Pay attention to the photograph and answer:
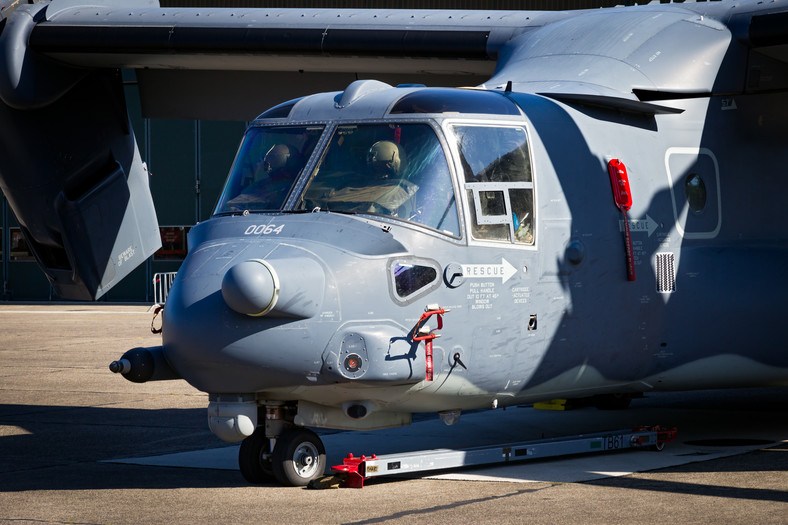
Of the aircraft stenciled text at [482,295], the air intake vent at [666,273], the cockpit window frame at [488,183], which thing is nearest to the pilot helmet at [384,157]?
the cockpit window frame at [488,183]

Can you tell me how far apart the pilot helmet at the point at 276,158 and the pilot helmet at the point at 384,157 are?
0.70m

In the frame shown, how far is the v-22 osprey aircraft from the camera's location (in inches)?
312

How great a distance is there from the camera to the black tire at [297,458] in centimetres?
834

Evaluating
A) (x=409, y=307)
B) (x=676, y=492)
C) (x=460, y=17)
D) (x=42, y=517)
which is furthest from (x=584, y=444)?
(x=460, y=17)

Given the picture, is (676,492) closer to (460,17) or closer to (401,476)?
(401,476)

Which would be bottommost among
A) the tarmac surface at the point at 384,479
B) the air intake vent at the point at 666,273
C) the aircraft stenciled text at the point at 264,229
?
the tarmac surface at the point at 384,479

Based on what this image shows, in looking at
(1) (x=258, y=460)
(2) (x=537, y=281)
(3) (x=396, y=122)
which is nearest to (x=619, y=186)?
(2) (x=537, y=281)

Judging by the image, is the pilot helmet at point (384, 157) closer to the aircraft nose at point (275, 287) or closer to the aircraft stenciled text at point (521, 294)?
the aircraft nose at point (275, 287)

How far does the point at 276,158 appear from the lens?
880 cm

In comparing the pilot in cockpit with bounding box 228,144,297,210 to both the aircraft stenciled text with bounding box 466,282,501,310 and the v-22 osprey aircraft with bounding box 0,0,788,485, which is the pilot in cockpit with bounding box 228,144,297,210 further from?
the aircraft stenciled text with bounding box 466,282,501,310

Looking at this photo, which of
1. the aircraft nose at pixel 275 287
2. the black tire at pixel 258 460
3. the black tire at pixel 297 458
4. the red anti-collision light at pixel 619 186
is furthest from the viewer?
the red anti-collision light at pixel 619 186

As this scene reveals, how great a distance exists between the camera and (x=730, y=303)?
10.1 meters

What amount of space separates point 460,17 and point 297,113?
4216 millimetres

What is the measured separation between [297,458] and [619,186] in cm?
360
